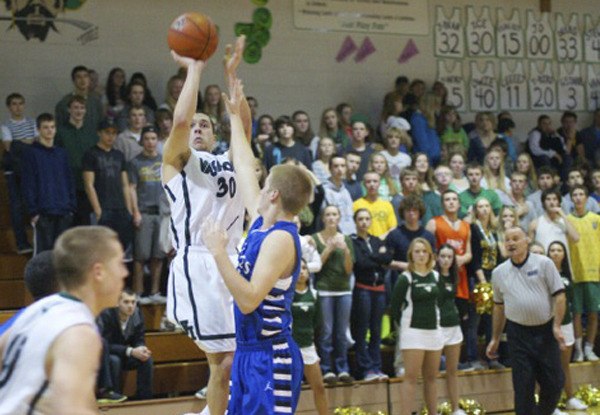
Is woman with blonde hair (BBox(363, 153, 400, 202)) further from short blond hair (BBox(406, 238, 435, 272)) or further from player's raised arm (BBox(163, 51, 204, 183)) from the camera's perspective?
player's raised arm (BBox(163, 51, 204, 183))

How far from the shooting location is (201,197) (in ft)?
21.0

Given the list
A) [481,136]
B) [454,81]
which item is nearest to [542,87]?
[454,81]

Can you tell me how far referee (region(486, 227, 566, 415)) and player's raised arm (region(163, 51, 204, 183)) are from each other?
3.98 m

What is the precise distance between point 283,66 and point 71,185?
5.13 meters

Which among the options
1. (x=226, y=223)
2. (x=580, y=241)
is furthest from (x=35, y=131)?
(x=580, y=241)

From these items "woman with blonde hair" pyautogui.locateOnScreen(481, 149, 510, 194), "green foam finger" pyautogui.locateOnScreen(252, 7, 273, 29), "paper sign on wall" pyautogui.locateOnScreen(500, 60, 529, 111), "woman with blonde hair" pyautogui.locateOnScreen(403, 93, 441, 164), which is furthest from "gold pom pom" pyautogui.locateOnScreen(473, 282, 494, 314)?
"paper sign on wall" pyautogui.locateOnScreen(500, 60, 529, 111)

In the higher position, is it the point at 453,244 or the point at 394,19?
the point at 394,19

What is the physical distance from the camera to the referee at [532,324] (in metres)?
9.28

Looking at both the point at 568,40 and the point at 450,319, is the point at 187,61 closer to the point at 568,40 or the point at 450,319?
the point at 450,319

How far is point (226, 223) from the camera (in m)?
6.54

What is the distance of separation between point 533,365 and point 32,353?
6591mm

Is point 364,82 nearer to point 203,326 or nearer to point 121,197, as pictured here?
point 121,197

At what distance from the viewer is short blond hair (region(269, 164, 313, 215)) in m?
5.23

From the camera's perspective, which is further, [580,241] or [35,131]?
[580,241]
